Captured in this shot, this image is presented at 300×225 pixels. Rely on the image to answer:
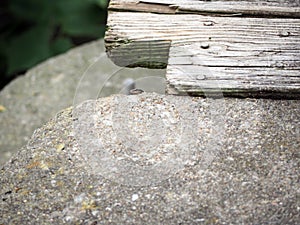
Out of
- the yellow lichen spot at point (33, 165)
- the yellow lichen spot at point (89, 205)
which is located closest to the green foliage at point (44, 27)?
the yellow lichen spot at point (33, 165)

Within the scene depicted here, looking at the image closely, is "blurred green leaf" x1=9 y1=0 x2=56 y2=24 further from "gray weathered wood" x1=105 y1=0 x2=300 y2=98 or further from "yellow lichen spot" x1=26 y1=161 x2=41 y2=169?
"yellow lichen spot" x1=26 y1=161 x2=41 y2=169

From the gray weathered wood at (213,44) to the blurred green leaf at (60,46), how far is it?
7.65 ft

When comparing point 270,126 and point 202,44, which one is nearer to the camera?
point 270,126

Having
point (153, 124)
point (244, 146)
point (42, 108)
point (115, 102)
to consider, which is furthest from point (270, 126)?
point (42, 108)

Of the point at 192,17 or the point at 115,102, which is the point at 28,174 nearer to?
the point at 115,102

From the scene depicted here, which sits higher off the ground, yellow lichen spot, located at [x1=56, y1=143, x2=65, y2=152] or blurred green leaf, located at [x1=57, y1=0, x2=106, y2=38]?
yellow lichen spot, located at [x1=56, y1=143, x2=65, y2=152]

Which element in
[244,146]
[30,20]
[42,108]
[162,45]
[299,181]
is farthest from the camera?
[30,20]

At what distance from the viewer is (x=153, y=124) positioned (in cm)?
200

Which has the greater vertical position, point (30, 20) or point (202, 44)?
point (202, 44)

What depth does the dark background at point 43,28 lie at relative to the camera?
4395 millimetres

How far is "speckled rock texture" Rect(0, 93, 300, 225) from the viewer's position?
174 centimetres

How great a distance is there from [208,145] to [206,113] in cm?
16

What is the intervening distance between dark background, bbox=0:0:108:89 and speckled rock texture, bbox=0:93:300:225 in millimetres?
2374

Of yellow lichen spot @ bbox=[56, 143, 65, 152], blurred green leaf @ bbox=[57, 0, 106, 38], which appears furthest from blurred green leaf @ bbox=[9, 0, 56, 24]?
yellow lichen spot @ bbox=[56, 143, 65, 152]
